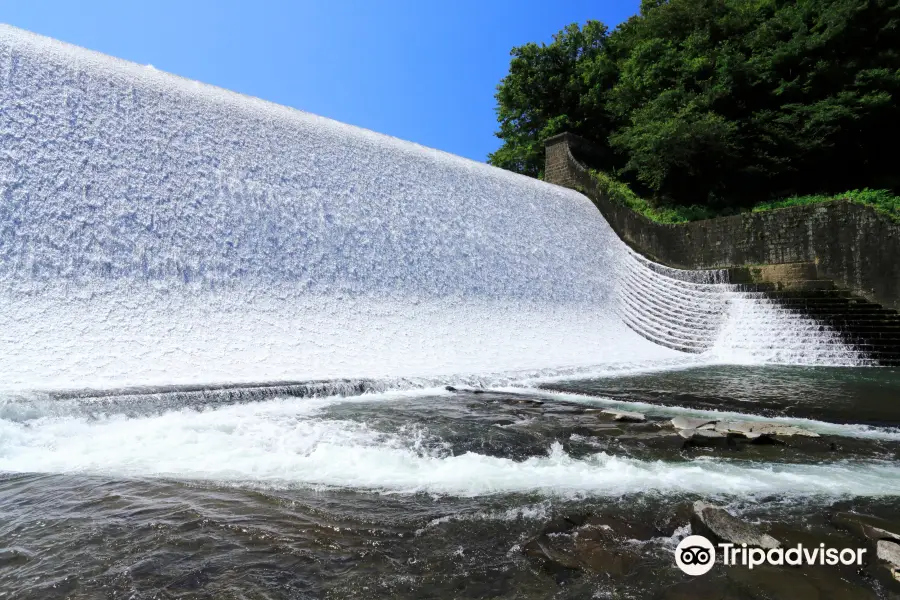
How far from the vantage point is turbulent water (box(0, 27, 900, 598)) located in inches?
79.4

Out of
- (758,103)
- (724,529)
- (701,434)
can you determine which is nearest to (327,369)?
(701,434)

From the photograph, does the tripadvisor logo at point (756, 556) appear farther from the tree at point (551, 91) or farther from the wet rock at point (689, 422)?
the tree at point (551, 91)

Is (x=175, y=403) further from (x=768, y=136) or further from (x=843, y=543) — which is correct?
(x=768, y=136)

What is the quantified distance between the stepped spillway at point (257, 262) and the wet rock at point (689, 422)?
279 centimetres

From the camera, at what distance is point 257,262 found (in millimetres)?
6957

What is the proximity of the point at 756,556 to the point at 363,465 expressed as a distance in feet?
6.10

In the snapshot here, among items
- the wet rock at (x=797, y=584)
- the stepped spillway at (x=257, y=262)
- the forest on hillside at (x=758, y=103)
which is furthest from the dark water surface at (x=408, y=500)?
the forest on hillside at (x=758, y=103)

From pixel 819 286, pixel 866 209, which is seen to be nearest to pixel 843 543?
pixel 819 286

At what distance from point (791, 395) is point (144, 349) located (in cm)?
584

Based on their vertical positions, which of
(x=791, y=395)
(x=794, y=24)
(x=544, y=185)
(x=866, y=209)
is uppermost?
(x=794, y=24)

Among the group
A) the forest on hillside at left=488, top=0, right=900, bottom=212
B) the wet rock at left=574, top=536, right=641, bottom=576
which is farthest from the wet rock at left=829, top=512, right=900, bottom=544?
the forest on hillside at left=488, top=0, right=900, bottom=212

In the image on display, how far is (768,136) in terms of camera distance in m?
14.0

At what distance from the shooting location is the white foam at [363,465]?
2662 mm

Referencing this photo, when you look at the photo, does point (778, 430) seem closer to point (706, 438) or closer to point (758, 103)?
point (706, 438)
